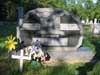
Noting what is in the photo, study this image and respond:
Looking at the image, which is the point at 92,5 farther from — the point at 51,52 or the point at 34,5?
the point at 51,52

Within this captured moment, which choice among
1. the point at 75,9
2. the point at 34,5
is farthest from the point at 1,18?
the point at 75,9

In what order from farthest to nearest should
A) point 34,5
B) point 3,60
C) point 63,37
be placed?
1. point 34,5
2. point 63,37
3. point 3,60

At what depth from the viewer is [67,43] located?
484 inches

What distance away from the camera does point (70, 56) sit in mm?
10961

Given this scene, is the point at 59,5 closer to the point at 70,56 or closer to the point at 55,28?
the point at 55,28

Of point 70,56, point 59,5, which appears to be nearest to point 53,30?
point 70,56

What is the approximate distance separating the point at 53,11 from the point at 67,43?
1.23m

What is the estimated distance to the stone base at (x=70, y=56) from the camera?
10602 mm

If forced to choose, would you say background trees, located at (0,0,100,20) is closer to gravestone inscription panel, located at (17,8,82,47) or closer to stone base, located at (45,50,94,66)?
gravestone inscription panel, located at (17,8,82,47)

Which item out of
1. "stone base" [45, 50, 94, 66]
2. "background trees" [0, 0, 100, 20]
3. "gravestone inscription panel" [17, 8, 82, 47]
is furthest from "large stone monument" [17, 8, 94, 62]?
"background trees" [0, 0, 100, 20]

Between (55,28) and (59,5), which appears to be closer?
(55,28)

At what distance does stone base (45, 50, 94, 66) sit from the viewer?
34.8 feet

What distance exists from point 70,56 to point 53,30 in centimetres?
163

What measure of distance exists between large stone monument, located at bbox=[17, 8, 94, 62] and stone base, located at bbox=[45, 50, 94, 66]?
791 mm
